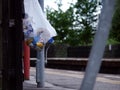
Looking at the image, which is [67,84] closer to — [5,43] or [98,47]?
[5,43]

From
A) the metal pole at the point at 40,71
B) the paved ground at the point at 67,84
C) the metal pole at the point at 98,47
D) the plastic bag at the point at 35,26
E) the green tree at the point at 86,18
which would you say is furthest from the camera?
the green tree at the point at 86,18

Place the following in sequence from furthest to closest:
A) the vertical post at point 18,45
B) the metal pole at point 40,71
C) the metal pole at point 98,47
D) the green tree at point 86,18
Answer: the green tree at point 86,18
the metal pole at point 40,71
the vertical post at point 18,45
the metal pole at point 98,47

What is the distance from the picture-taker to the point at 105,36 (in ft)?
7.61

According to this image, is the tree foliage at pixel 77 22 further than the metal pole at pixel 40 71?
Yes

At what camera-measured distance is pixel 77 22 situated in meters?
47.6

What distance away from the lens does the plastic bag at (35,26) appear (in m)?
5.04

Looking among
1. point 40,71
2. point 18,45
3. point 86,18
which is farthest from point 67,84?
point 86,18

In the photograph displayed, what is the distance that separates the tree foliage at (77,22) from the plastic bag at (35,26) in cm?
4067

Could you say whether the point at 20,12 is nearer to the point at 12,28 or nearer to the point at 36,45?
the point at 12,28

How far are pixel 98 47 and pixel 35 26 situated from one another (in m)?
2.77

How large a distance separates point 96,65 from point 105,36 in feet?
0.55

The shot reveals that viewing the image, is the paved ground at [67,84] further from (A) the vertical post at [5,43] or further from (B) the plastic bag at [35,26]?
(A) the vertical post at [5,43]

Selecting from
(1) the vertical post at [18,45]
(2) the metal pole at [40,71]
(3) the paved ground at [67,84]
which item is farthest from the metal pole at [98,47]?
(2) the metal pole at [40,71]

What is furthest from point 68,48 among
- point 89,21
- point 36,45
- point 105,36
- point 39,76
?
point 105,36
